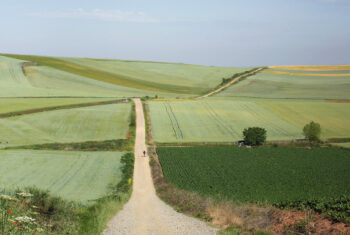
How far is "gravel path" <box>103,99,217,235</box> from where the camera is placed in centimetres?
1958

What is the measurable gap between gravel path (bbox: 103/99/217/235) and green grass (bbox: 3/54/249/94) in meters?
75.5

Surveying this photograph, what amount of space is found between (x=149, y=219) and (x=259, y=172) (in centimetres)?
2076

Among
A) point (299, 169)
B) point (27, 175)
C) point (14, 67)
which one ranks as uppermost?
point (14, 67)

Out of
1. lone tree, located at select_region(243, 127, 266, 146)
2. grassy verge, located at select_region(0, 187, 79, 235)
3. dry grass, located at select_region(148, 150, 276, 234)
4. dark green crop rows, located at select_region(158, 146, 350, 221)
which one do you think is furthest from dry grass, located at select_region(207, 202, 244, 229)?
lone tree, located at select_region(243, 127, 266, 146)

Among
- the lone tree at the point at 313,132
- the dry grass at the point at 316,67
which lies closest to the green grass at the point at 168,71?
the dry grass at the point at 316,67

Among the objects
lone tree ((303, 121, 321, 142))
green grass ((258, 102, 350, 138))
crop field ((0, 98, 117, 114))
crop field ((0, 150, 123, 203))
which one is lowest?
crop field ((0, 150, 123, 203))

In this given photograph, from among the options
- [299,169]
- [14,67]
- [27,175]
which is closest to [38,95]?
[14,67]

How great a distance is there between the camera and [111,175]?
128 ft

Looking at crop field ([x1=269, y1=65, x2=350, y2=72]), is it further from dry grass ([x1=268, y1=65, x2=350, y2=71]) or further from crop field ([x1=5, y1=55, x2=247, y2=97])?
crop field ([x1=5, y1=55, x2=247, y2=97])

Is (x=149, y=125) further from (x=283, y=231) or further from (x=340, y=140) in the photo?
(x=283, y=231)

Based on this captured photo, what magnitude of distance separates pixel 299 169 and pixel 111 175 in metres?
21.1

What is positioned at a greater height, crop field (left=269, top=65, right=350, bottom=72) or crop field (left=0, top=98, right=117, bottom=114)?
crop field (left=269, top=65, right=350, bottom=72)

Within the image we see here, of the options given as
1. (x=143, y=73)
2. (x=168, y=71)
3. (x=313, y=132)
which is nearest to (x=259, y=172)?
(x=313, y=132)

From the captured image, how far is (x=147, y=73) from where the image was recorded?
13138cm
